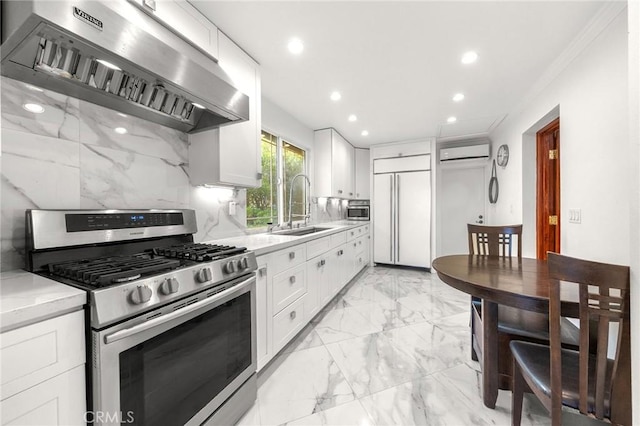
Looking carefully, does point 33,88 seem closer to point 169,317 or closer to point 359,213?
point 169,317

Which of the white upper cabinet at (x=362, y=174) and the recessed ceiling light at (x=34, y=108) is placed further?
the white upper cabinet at (x=362, y=174)

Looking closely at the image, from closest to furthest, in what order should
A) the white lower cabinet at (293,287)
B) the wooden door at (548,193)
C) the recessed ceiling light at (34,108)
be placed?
the recessed ceiling light at (34,108)
the white lower cabinet at (293,287)
the wooden door at (548,193)

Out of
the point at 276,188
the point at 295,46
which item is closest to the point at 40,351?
the point at 295,46

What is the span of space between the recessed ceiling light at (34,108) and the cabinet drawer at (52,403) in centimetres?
117

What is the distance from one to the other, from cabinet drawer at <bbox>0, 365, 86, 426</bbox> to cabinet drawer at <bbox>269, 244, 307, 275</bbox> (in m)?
1.13

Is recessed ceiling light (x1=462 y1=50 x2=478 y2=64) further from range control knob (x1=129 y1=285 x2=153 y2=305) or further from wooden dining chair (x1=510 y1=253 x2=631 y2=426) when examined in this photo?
range control knob (x1=129 y1=285 x2=153 y2=305)

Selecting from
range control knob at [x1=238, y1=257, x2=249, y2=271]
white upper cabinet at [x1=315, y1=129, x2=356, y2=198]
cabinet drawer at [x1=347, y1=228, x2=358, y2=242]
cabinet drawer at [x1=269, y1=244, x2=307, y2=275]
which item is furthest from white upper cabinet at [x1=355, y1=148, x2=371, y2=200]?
range control knob at [x1=238, y1=257, x2=249, y2=271]

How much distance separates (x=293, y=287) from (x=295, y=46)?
2.00 metres

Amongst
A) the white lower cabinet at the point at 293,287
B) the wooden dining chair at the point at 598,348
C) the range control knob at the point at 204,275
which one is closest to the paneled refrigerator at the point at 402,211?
the white lower cabinet at the point at 293,287

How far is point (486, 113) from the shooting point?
11.5 feet

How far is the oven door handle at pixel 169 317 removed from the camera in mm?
841

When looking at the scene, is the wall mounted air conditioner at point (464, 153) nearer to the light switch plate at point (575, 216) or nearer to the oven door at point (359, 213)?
the oven door at point (359, 213)

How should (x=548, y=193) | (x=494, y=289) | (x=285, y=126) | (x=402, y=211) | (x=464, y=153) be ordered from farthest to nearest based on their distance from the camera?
(x=402, y=211) < (x=464, y=153) < (x=285, y=126) < (x=548, y=193) < (x=494, y=289)

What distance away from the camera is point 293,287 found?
84.0 inches
